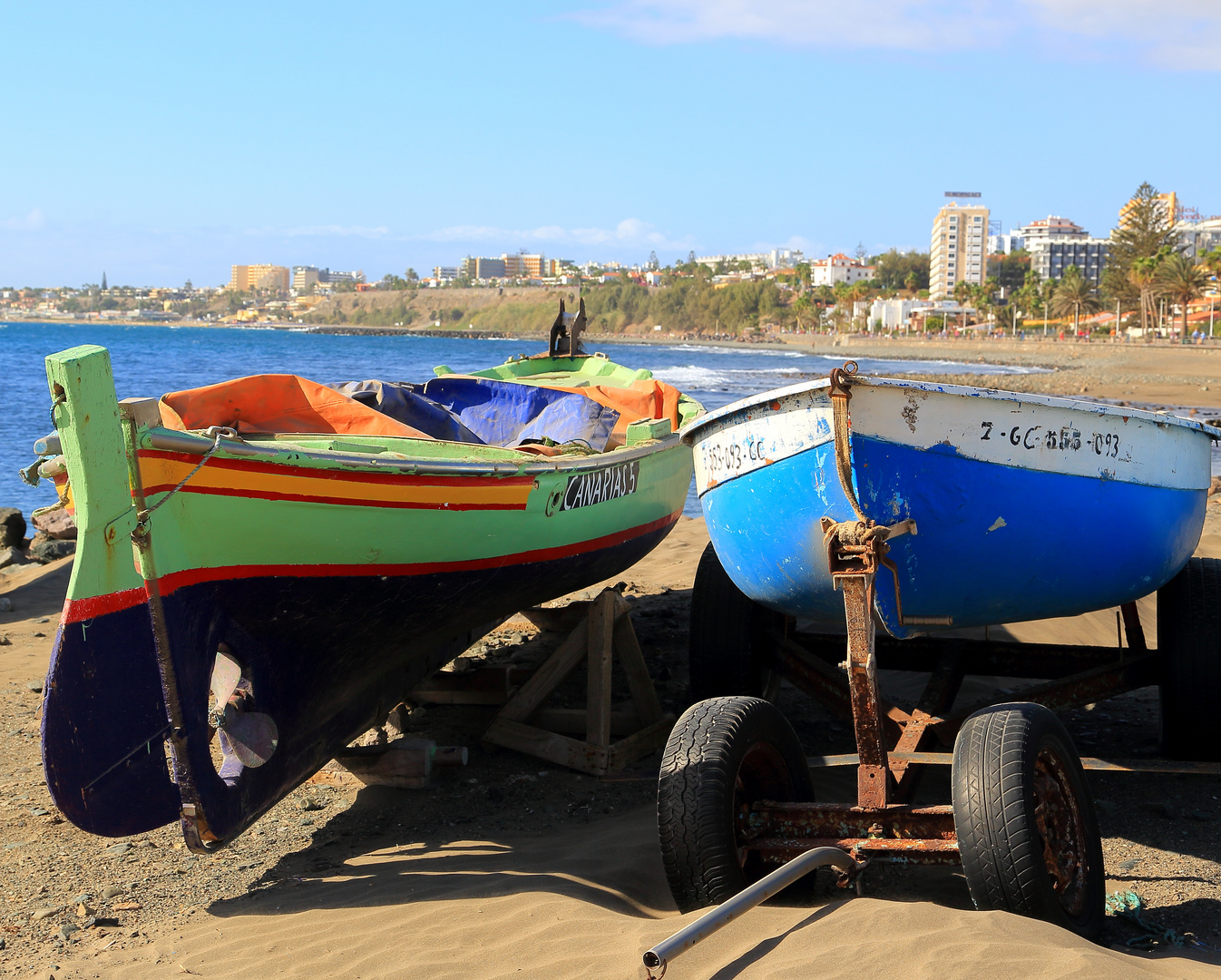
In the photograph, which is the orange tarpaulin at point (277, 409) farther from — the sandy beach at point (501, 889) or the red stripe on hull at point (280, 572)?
the sandy beach at point (501, 889)

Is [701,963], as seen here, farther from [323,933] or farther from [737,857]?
[323,933]

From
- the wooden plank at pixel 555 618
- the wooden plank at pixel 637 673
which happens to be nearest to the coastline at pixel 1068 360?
the wooden plank at pixel 555 618

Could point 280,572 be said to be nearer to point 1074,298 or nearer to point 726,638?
point 726,638

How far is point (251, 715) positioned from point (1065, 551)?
324cm

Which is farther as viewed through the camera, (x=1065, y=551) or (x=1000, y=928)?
(x=1065, y=551)

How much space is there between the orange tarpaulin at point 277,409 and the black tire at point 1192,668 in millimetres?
3678

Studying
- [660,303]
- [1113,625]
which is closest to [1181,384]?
[1113,625]

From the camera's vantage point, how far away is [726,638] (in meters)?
5.46

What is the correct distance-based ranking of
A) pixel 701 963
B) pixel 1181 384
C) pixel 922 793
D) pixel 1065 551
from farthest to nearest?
pixel 1181 384 → pixel 922 793 → pixel 1065 551 → pixel 701 963

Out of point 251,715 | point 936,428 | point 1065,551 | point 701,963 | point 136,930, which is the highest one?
point 936,428

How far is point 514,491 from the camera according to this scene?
17.5 feet

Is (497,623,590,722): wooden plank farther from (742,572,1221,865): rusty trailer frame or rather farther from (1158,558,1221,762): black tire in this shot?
(1158,558,1221,762): black tire

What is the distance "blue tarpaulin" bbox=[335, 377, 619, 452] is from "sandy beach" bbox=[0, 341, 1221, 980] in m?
1.76

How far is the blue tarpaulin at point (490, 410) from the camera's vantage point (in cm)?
667
